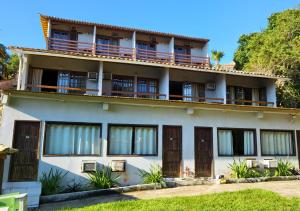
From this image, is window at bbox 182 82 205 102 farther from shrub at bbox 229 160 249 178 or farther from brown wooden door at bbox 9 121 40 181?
brown wooden door at bbox 9 121 40 181

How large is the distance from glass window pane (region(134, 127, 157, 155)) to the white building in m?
0.05

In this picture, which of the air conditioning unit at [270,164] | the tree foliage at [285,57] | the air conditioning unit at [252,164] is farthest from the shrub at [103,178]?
the tree foliage at [285,57]

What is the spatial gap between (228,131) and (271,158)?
9.51 feet

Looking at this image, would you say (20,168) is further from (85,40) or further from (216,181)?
(85,40)

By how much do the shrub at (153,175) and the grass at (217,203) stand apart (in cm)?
303

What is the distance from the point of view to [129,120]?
40.5 ft

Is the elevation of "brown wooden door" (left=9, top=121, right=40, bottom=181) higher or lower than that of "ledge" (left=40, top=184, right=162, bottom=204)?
higher

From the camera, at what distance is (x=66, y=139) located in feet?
37.8

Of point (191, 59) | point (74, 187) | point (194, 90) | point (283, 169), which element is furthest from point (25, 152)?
point (191, 59)

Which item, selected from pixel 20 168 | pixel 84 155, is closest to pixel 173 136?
pixel 84 155

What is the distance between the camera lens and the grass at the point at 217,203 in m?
7.64

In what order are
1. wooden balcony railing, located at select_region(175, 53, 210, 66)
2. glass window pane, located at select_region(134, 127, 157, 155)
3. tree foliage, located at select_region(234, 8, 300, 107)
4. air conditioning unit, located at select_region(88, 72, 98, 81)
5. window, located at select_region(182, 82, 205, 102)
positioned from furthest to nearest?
wooden balcony railing, located at select_region(175, 53, 210, 66)
tree foliage, located at select_region(234, 8, 300, 107)
window, located at select_region(182, 82, 205, 102)
air conditioning unit, located at select_region(88, 72, 98, 81)
glass window pane, located at select_region(134, 127, 157, 155)

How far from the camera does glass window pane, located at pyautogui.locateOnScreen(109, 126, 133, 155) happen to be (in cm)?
1206

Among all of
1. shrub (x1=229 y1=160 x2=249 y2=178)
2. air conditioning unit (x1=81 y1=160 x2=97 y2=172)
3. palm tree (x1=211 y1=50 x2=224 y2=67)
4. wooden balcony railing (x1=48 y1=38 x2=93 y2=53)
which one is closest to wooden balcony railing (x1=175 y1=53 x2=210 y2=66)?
wooden balcony railing (x1=48 y1=38 x2=93 y2=53)
